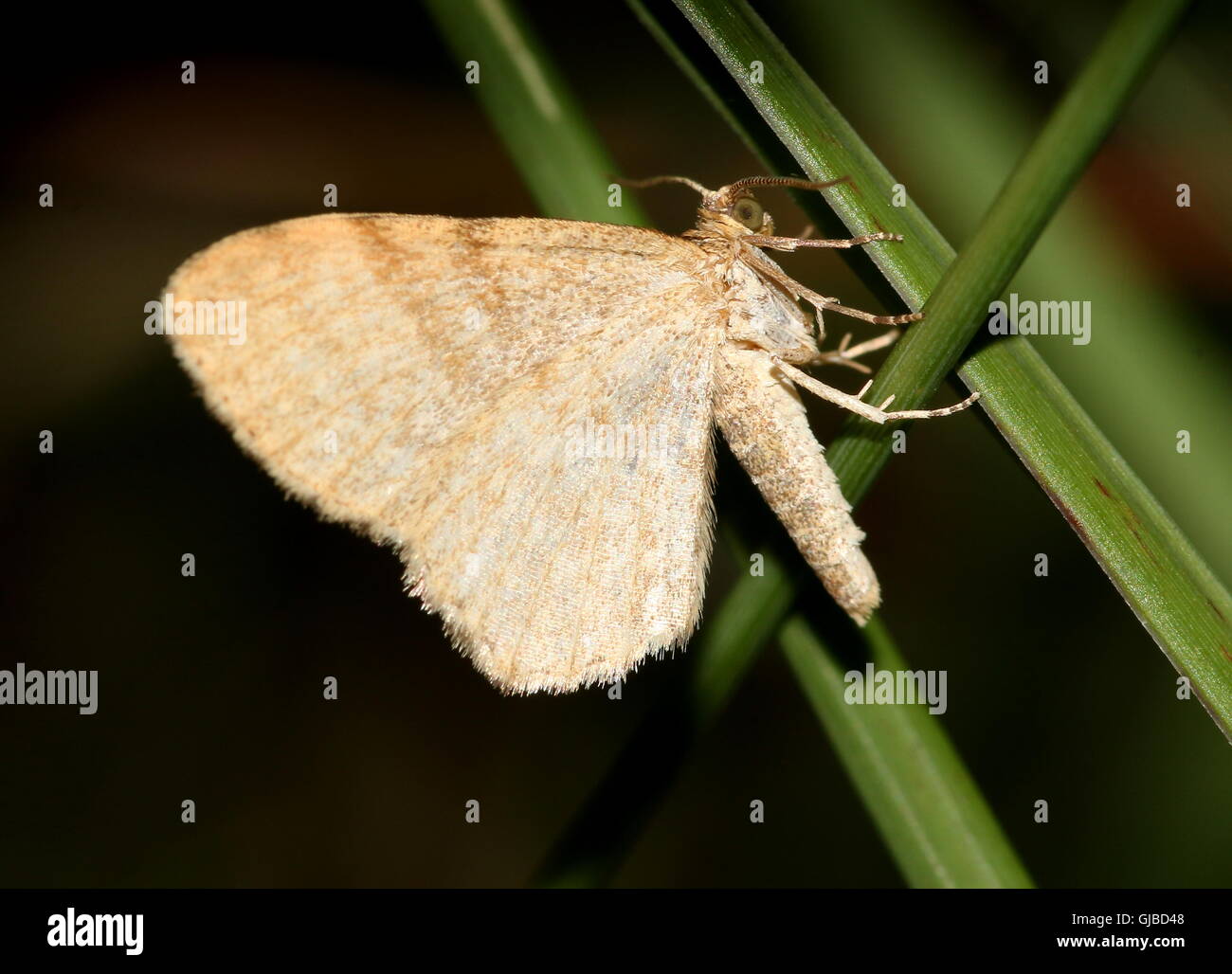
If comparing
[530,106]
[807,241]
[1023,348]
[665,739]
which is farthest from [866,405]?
[530,106]

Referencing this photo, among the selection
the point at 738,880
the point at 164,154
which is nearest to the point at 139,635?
the point at 164,154

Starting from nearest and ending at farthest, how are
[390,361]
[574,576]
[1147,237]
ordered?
→ [390,361] → [574,576] → [1147,237]

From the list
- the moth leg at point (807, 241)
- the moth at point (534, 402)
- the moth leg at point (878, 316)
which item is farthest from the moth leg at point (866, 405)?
the moth leg at point (807, 241)

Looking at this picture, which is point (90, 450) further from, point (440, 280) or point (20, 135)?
point (440, 280)

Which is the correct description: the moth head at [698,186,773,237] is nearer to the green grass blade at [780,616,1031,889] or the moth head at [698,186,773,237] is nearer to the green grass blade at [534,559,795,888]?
the green grass blade at [534,559,795,888]

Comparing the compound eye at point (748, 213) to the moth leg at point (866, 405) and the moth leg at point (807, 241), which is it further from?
the moth leg at point (866, 405)

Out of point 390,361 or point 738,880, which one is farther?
point 738,880
